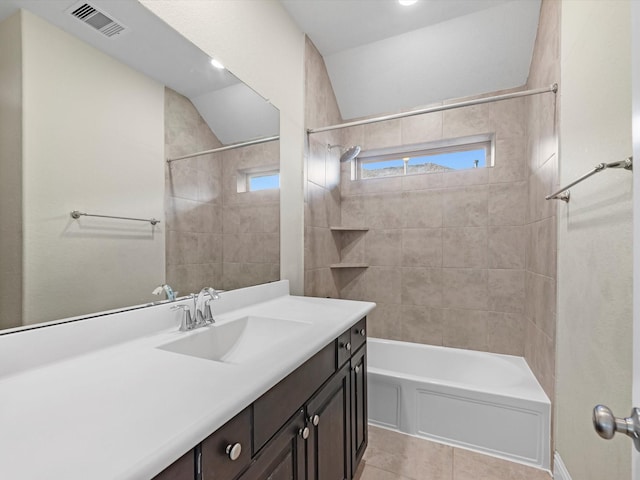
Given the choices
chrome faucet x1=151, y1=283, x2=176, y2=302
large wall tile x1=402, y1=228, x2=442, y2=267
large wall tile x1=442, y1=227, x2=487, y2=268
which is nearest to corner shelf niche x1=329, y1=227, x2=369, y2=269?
large wall tile x1=402, y1=228, x2=442, y2=267

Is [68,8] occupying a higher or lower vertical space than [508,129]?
lower

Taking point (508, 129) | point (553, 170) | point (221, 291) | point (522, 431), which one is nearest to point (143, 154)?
point (221, 291)

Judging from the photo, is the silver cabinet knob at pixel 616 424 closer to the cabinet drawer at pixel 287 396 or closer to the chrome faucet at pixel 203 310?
the cabinet drawer at pixel 287 396

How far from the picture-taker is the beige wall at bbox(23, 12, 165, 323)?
81 cm

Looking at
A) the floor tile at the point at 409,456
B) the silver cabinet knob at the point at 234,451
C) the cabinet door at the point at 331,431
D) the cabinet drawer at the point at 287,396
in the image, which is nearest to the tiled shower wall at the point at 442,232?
the floor tile at the point at 409,456

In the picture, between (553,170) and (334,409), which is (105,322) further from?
(553,170)

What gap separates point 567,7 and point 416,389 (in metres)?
2.15

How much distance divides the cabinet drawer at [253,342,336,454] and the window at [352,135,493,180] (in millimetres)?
2022

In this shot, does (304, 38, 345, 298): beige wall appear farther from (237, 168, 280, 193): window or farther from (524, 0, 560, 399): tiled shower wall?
(524, 0, 560, 399): tiled shower wall

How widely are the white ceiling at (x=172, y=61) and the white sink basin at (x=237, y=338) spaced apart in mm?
907

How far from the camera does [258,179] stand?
5.64 feet

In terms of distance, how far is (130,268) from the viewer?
1045 mm

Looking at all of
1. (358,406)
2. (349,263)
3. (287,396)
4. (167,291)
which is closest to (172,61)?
(167,291)

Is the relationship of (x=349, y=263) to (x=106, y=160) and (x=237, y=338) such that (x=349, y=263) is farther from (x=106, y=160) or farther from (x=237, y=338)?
(x=106, y=160)
